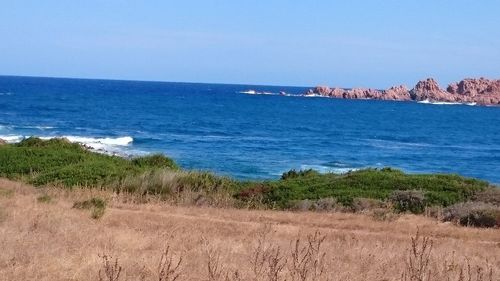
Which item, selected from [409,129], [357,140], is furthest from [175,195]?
[409,129]

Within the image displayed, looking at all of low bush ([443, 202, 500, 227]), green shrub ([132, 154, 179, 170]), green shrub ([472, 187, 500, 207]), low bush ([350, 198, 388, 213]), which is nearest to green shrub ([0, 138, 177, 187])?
green shrub ([132, 154, 179, 170])

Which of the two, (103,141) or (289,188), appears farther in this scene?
(103,141)

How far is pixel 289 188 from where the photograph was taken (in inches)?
1020

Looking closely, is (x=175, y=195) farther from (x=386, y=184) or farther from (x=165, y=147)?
(x=165, y=147)

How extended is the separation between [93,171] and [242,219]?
39.0ft

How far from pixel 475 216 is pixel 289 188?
8.64 meters

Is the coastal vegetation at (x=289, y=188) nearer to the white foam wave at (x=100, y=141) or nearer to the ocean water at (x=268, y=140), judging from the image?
the ocean water at (x=268, y=140)

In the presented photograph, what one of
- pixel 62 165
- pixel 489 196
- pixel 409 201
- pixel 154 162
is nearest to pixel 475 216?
pixel 409 201

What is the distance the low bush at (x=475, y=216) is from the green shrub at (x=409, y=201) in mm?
2018

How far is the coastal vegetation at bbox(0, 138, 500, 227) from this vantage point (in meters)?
20.6

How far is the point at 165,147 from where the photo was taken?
56.1 meters

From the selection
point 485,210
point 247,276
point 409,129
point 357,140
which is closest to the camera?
point 247,276

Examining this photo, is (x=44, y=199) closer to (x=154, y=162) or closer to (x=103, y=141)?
(x=154, y=162)

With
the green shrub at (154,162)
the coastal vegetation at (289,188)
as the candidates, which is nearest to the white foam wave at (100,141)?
the green shrub at (154,162)
